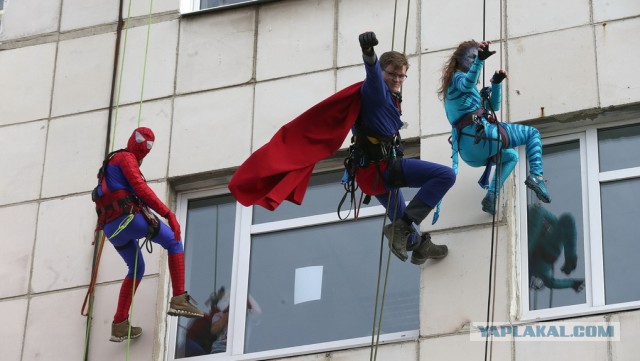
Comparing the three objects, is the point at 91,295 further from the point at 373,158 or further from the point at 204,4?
the point at 204,4

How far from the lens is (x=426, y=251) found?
12.2 meters

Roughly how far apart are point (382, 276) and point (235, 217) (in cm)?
140

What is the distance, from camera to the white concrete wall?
40.5 feet

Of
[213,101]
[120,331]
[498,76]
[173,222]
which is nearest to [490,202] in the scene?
[498,76]

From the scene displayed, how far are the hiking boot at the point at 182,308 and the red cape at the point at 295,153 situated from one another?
1.08 m

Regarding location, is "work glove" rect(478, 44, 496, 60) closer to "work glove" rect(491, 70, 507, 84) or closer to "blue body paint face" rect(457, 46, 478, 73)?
"work glove" rect(491, 70, 507, 84)

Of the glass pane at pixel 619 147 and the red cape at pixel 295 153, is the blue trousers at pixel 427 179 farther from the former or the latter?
the glass pane at pixel 619 147

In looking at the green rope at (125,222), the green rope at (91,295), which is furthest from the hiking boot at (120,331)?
the green rope at (125,222)

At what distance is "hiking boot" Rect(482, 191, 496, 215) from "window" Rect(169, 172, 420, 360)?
2.42ft

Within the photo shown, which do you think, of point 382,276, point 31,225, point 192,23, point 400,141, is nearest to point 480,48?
point 400,141

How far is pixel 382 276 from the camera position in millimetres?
12516

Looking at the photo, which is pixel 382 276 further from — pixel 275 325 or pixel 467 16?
pixel 467 16

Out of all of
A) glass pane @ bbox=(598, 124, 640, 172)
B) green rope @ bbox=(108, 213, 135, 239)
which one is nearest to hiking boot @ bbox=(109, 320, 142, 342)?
green rope @ bbox=(108, 213, 135, 239)

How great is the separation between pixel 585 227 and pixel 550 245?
27 cm
